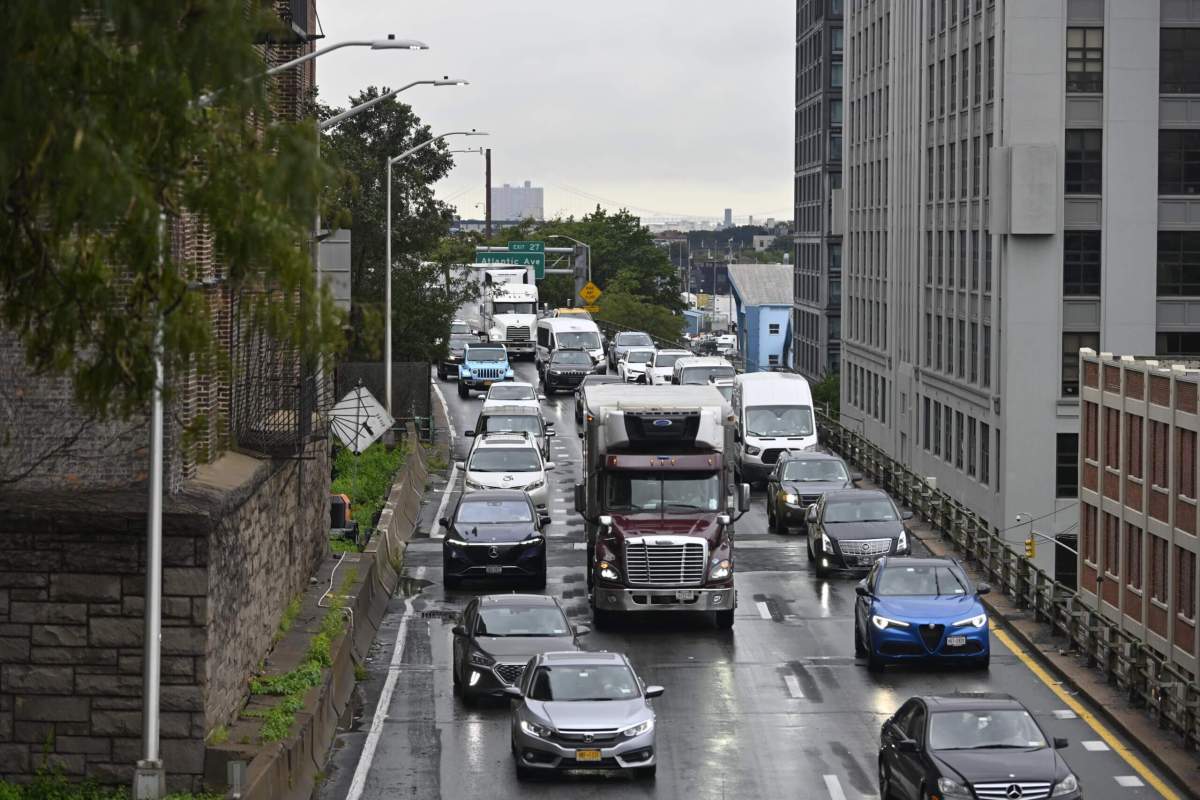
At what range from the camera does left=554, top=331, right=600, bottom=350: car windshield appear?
81062 mm

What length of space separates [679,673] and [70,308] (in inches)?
707

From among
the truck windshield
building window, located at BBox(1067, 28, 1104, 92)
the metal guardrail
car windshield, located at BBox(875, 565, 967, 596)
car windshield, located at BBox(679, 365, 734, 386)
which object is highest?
building window, located at BBox(1067, 28, 1104, 92)

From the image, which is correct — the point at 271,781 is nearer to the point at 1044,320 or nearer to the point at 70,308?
the point at 70,308

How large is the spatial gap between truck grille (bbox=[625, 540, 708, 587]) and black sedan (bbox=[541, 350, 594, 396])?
43.5 m

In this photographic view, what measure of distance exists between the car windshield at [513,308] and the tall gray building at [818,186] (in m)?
22.6

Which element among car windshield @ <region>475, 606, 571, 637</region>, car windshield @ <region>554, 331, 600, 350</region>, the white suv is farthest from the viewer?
car windshield @ <region>554, 331, 600, 350</region>

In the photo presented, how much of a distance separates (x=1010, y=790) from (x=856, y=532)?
18.0 metres

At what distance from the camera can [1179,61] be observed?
195 feet

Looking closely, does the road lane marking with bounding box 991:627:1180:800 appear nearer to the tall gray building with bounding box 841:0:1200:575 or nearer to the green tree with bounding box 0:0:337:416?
the green tree with bounding box 0:0:337:416

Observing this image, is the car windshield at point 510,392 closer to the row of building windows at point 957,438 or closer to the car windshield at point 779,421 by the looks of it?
the car windshield at point 779,421

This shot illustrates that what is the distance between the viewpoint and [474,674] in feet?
86.9

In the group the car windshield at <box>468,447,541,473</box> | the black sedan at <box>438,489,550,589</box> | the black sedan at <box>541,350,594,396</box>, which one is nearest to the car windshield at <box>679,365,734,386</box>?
the black sedan at <box>541,350,594,396</box>

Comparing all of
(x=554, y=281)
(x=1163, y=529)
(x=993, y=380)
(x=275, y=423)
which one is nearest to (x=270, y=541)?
(x=275, y=423)

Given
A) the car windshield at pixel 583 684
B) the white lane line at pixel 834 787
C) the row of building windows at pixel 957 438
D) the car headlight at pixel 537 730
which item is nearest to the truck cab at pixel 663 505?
the car windshield at pixel 583 684
